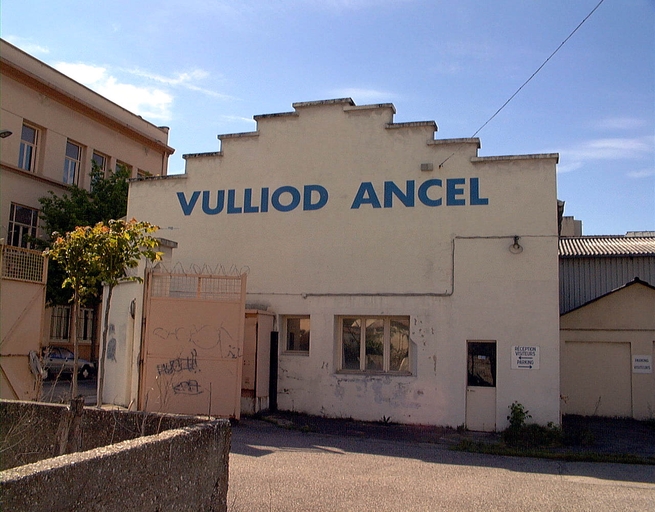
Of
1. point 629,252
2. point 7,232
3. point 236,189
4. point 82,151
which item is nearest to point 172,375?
point 236,189

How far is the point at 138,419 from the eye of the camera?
587cm

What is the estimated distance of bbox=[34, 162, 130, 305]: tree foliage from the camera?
25750 mm

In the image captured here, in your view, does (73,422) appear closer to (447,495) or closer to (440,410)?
(447,495)

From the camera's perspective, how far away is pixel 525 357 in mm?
13422

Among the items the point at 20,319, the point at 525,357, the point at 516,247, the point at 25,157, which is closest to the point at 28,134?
the point at 25,157

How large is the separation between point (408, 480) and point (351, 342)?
6292 mm

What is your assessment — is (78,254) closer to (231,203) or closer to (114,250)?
(114,250)

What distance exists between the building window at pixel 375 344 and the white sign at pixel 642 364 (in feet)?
20.6

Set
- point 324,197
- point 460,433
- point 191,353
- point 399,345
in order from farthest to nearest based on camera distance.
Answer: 1. point 324,197
2. point 399,345
3. point 460,433
4. point 191,353

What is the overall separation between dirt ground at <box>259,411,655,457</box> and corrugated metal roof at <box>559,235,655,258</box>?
6932 mm

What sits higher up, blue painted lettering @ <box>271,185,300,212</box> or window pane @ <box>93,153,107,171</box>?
window pane @ <box>93,153,107,171</box>

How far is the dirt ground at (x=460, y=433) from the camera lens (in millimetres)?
12289

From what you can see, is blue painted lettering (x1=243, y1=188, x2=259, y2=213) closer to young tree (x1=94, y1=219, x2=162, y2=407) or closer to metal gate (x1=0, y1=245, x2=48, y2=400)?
metal gate (x1=0, y1=245, x2=48, y2=400)

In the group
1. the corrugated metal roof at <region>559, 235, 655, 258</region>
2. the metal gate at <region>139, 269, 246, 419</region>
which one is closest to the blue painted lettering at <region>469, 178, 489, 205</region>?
the metal gate at <region>139, 269, 246, 419</region>
